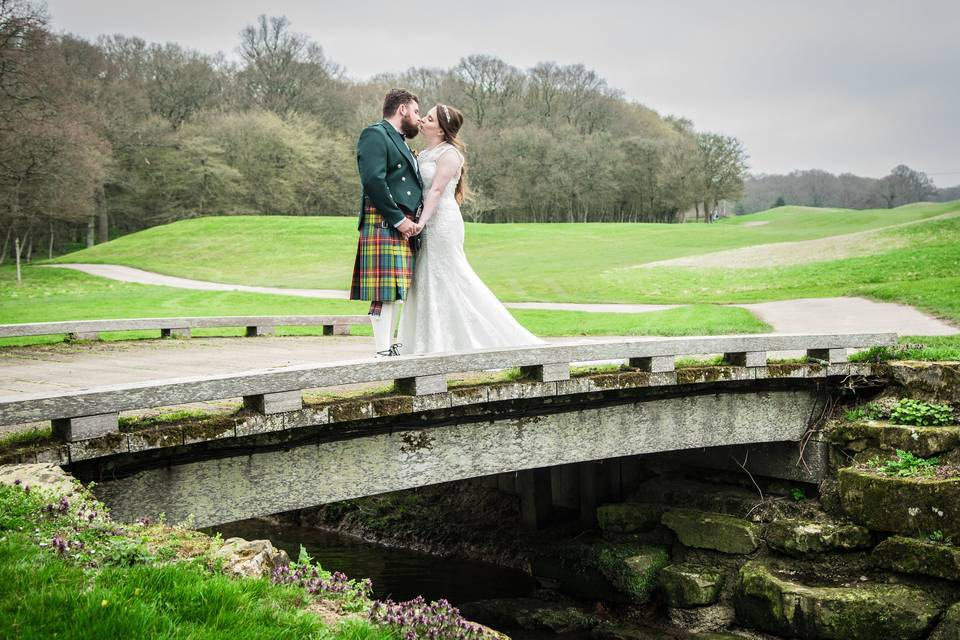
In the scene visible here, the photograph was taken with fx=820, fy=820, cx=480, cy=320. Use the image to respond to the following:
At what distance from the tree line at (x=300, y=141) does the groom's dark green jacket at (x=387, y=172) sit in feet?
128

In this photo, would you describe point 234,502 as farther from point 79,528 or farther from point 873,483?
point 873,483

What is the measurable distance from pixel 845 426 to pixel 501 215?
218ft

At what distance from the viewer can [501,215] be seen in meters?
74.5

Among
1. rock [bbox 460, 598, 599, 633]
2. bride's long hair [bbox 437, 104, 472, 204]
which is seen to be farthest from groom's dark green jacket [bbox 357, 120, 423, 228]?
rock [bbox 460, 598, 599, 633]

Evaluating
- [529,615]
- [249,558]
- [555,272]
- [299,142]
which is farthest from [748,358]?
[299,142]

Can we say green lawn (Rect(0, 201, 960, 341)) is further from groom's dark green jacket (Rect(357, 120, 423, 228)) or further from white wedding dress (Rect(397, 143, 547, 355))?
groom's dark green jacket (Rect(357, 120, 423, 228))

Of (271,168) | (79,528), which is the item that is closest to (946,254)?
(79,528)

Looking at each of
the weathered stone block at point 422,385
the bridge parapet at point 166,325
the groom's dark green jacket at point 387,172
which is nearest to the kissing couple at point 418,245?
the groom's dark green jacket at point 387,172

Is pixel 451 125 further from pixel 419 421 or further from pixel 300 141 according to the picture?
pixel 300 141

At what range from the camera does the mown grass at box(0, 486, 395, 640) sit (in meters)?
3.33

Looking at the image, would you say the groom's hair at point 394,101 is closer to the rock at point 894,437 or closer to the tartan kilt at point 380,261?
the tartan kilt at point 380,261

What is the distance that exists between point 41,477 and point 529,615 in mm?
5862

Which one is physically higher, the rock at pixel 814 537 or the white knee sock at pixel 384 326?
the white knee sock at pixel 384 326

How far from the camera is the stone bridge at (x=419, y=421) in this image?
554 cm
